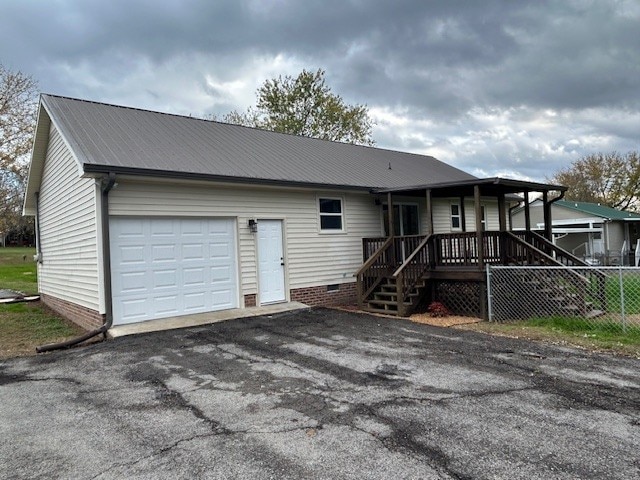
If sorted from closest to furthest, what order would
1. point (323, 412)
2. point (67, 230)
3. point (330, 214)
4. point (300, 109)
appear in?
point (323, 412) < point (67, 230) < point (330, 214) < point (300, 109)

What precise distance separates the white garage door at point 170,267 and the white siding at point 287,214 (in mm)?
244

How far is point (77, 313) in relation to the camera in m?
9.70

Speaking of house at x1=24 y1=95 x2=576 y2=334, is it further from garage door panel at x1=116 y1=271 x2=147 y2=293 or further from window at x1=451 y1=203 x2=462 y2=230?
window at x1=451 y1=203 x2=462 y2=230

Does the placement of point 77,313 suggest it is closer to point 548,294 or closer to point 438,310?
point 438,310

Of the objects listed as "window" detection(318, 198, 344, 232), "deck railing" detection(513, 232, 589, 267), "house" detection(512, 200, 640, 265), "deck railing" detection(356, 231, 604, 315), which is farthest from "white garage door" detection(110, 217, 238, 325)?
"house" detection(512, 200, 640, 265)

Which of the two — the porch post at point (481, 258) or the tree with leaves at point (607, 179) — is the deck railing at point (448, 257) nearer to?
the porch post at point (481, 258)

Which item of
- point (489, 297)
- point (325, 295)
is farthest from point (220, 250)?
point (489, 297)

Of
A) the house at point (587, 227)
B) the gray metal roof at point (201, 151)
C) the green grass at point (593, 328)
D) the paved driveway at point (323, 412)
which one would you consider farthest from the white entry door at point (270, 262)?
the house at point (587, 227)

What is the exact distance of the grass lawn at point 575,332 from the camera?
642 cm

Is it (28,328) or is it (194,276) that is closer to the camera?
(194,276)

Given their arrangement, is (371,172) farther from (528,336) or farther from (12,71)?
(12,71)

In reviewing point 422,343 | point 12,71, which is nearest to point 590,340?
point 422,343

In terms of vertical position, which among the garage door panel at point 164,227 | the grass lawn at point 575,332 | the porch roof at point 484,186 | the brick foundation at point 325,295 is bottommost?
the grass lawn at point 575,332

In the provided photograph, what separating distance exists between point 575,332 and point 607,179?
132 feet
